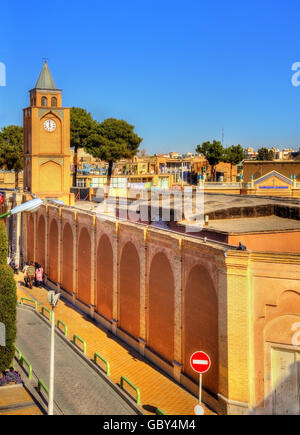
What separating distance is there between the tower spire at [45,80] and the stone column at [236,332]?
1111 inches

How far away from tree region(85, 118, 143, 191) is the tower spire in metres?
20.2

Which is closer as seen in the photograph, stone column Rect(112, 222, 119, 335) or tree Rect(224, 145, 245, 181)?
stone column Rect(112, 222, 119, 335)

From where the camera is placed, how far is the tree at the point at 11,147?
195ft

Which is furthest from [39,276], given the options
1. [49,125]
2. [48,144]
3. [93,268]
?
[49,125]

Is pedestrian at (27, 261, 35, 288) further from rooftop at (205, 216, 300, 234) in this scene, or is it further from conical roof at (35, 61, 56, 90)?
conical roof at (35, 61, 56, 90)

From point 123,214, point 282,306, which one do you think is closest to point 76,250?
point 123,214

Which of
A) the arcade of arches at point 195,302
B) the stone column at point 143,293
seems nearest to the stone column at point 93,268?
the arcade of arches at point 195,302

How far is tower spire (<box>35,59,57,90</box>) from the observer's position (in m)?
39.1

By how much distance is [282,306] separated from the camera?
1484cm

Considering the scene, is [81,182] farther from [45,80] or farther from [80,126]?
[45,80]

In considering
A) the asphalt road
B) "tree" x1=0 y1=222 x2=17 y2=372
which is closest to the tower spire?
the asphalt road

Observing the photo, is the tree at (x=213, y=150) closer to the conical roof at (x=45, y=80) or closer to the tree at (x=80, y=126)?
the tree at (x=80, y=126)

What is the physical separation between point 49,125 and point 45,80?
12.3 ft
